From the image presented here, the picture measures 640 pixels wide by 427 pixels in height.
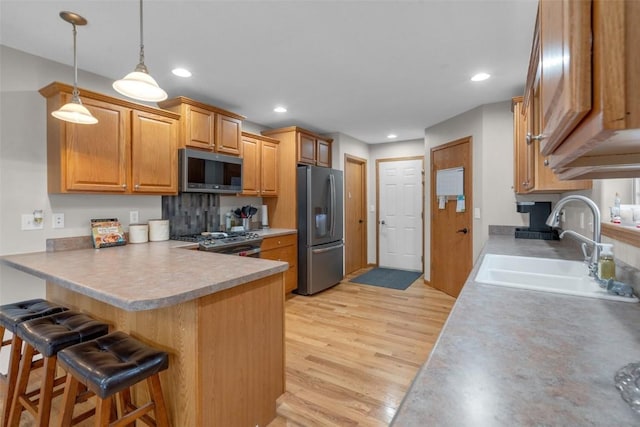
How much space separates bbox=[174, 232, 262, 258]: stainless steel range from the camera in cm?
291

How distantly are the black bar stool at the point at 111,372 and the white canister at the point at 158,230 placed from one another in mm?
1638

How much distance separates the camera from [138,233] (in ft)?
9.27

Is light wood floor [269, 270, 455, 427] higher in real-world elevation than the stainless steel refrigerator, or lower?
lower

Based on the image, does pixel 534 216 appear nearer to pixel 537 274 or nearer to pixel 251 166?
pixel 537 274

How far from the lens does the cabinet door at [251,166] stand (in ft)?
12.5

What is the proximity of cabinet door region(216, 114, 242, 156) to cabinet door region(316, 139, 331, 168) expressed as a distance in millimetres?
1372

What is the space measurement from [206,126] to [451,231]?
3.24m

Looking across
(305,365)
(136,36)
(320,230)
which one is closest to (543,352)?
(305,365)

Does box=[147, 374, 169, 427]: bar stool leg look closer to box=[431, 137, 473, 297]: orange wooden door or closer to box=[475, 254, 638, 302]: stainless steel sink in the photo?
box=[475, 254, 638, 302]: stainless steel sink

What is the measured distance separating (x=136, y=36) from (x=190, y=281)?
180 cm

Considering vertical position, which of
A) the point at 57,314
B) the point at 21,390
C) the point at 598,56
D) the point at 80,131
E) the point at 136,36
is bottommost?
the point at 21,390

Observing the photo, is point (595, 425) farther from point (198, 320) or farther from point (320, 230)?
point (320, 230)

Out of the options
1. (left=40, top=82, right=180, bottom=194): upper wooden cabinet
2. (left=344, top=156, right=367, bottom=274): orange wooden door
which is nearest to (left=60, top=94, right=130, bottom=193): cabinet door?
(left=40, top=82, right=180, bottom=194): upper wooden cabinet

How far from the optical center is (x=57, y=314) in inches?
67.0
